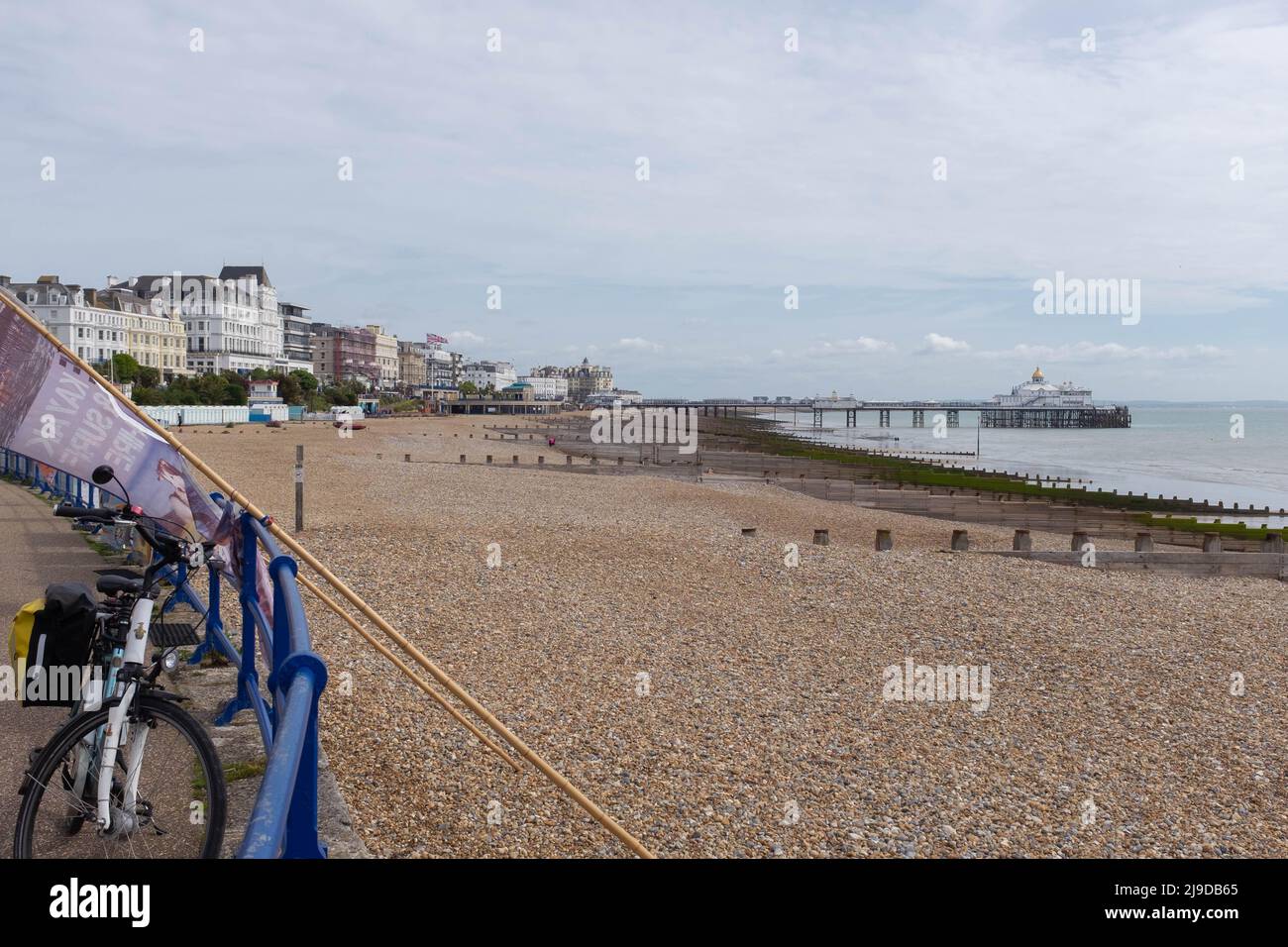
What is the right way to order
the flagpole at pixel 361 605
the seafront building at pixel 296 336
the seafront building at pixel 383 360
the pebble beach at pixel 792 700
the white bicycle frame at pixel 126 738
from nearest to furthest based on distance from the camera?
1. the white bicycle frame at pixel 126 738
2. the flagpole at pixel 361 605
3. the pebble beach at pixel 792 700
4. the seafront building at pixel 296 336
5. the seafront building at pixel 383 360

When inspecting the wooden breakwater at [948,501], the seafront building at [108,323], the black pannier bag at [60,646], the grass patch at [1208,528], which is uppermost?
the seafront building at [108,323]

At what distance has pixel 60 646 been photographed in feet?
12.9

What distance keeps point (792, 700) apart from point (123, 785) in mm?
5671

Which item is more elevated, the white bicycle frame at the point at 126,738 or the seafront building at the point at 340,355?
the seafront building at the point at 340,355

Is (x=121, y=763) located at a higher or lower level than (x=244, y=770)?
higher

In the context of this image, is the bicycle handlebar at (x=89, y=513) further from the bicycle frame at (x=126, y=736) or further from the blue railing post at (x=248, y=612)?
the blue railing post at (x=248, y=612)

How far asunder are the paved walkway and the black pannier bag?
644mm

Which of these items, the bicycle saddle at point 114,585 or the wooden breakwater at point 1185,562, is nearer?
the bicycle saddle at point 114,585

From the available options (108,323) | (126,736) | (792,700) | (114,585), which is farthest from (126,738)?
(108,323)

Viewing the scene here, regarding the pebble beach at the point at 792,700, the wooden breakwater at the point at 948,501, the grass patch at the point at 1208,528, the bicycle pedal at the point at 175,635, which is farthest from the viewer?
the wooden breakwater at the point at 948,501

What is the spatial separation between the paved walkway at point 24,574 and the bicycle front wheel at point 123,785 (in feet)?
1.30

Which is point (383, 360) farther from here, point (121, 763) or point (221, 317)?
point (121, 763)

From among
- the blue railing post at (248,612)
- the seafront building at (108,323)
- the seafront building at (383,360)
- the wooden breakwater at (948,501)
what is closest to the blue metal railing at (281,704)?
the blue railing post at (248,612)

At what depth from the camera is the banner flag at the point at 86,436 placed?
506cm
